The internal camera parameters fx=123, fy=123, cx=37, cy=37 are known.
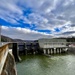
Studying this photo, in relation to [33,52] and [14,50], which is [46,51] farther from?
[14,50]

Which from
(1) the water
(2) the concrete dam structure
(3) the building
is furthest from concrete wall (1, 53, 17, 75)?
(3) the building

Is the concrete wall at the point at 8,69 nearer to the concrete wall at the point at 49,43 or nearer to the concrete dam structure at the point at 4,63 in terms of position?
the concrete dam structure at the point at 4,63

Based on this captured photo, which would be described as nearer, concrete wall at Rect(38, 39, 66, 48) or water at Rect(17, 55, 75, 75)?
water at Rect(17, 55, 75, 75)

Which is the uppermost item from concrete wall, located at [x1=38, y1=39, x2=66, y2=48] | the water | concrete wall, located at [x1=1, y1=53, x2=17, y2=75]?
concrete wall, located at [x1=38, y1=39, x2=66, y2=48]

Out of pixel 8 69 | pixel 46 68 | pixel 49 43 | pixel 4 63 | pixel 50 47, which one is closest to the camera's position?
pixel 4 63

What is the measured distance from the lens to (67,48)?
50.3 meters

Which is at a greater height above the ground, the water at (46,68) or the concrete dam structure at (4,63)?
the concrete dam structure at (4,63)

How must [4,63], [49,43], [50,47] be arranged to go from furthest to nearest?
[49,43], [50,47], [4,63]

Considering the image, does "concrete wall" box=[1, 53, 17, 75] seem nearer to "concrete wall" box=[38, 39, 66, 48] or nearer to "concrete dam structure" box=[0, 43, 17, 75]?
"concrete dam structure" box=[0, 43, 17, 75]

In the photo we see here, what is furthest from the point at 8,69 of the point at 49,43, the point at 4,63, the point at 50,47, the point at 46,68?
the point at 49,43

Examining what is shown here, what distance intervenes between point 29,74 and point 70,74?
5615 mm

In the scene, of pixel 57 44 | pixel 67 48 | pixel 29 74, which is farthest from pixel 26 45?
pixel 29 74

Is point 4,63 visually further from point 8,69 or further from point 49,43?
point 49,43

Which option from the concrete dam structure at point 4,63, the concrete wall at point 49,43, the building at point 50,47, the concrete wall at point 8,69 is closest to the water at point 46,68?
the concrete wall at point 8,69
